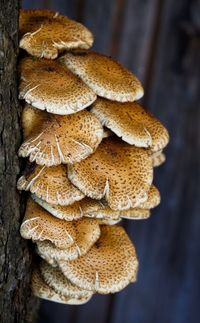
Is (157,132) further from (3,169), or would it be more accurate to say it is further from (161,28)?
(161,28)

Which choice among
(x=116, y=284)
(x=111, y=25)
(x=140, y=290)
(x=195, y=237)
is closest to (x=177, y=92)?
(x=111, y=25)

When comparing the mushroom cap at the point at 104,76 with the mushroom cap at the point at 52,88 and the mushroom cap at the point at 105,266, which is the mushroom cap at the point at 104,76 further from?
the mushroom cap at the point at 105,266

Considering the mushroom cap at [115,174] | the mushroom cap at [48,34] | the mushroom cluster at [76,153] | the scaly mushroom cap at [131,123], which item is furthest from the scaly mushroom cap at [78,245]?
the mushroom cap at [48,34]

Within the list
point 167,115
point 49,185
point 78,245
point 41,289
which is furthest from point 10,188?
point 167,115

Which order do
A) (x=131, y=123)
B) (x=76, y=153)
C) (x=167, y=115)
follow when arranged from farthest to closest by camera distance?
(x=167, y=115)
(x=131, y=123)
(x=76, y=153)

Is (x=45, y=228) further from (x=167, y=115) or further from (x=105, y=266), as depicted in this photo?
(x=167, y=115)

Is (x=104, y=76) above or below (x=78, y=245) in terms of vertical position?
above

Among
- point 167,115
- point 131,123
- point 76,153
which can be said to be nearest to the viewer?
point 76,153
